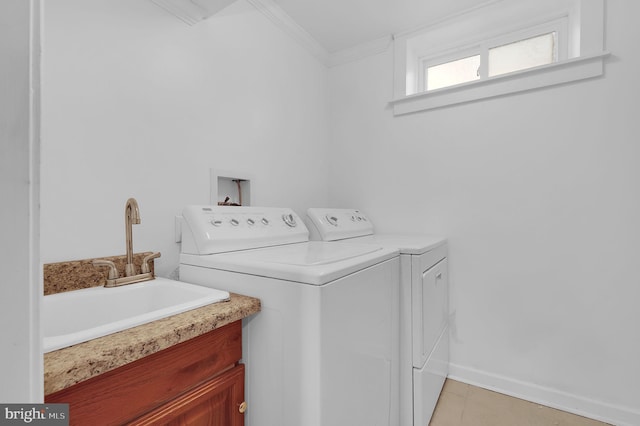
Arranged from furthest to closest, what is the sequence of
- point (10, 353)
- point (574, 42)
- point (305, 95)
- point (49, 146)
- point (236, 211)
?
point (305, 95) < point (574, 42) < point (236, 211) < point (49, 146) < point (10, 353)

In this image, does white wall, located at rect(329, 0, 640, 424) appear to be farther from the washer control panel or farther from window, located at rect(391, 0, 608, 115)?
the washer control panel

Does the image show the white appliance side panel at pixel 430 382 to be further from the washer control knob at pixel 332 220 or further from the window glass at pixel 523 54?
the window glass at pixel 523 54

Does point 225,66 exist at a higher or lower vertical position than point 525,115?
higher

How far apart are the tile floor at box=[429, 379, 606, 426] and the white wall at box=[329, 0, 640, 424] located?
0.07 m

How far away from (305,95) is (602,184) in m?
1.89

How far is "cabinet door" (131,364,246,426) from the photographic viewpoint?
712 mm

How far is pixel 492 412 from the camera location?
1565 mm

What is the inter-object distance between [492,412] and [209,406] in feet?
5.03

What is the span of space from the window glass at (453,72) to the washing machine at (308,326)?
1.62 meters

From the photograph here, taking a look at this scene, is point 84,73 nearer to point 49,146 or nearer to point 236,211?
point 49,146

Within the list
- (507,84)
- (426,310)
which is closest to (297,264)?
(426,310)

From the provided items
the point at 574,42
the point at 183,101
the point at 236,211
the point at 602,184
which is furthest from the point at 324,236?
the point at 574,42

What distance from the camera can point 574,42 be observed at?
1681mm

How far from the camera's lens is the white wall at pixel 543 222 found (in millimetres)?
1484
